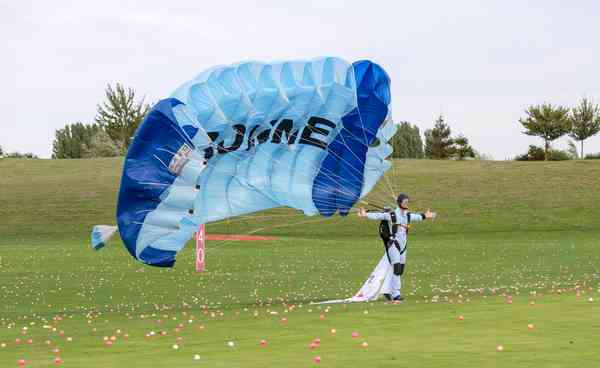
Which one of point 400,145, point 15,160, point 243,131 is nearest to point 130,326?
point 243,131

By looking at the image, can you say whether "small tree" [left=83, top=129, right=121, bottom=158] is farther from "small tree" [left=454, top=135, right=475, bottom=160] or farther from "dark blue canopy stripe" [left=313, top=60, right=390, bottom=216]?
"dark blue canopy stripe" [left=313, top=60, right=390, bottom=216]

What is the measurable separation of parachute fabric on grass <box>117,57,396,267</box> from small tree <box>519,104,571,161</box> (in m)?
77.3

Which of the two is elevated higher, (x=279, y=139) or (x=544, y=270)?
(x=279, y=139)

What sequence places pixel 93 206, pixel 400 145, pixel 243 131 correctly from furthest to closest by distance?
pixel 400 145
pixel 93 206
pixel 243 131

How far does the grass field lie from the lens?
A: 13.1 m

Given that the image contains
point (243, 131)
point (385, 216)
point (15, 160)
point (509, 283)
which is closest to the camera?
point (243, 131)

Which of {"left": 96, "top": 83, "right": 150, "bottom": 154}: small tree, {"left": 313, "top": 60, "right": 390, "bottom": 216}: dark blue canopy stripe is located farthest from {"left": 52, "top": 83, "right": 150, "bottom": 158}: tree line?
{"left": 313, "top": 60, "right": 390, "bottom": 216}: dark blue canopy stripe

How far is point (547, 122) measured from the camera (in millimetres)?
94062

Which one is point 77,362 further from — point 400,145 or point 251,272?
point 400,145

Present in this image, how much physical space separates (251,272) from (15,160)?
213 ft

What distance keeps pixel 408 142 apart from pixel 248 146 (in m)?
107

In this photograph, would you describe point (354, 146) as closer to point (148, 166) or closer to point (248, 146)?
point (248, 146)

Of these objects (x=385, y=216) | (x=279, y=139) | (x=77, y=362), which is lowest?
(x=77, y=362)

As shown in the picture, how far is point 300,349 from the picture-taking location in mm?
13227
